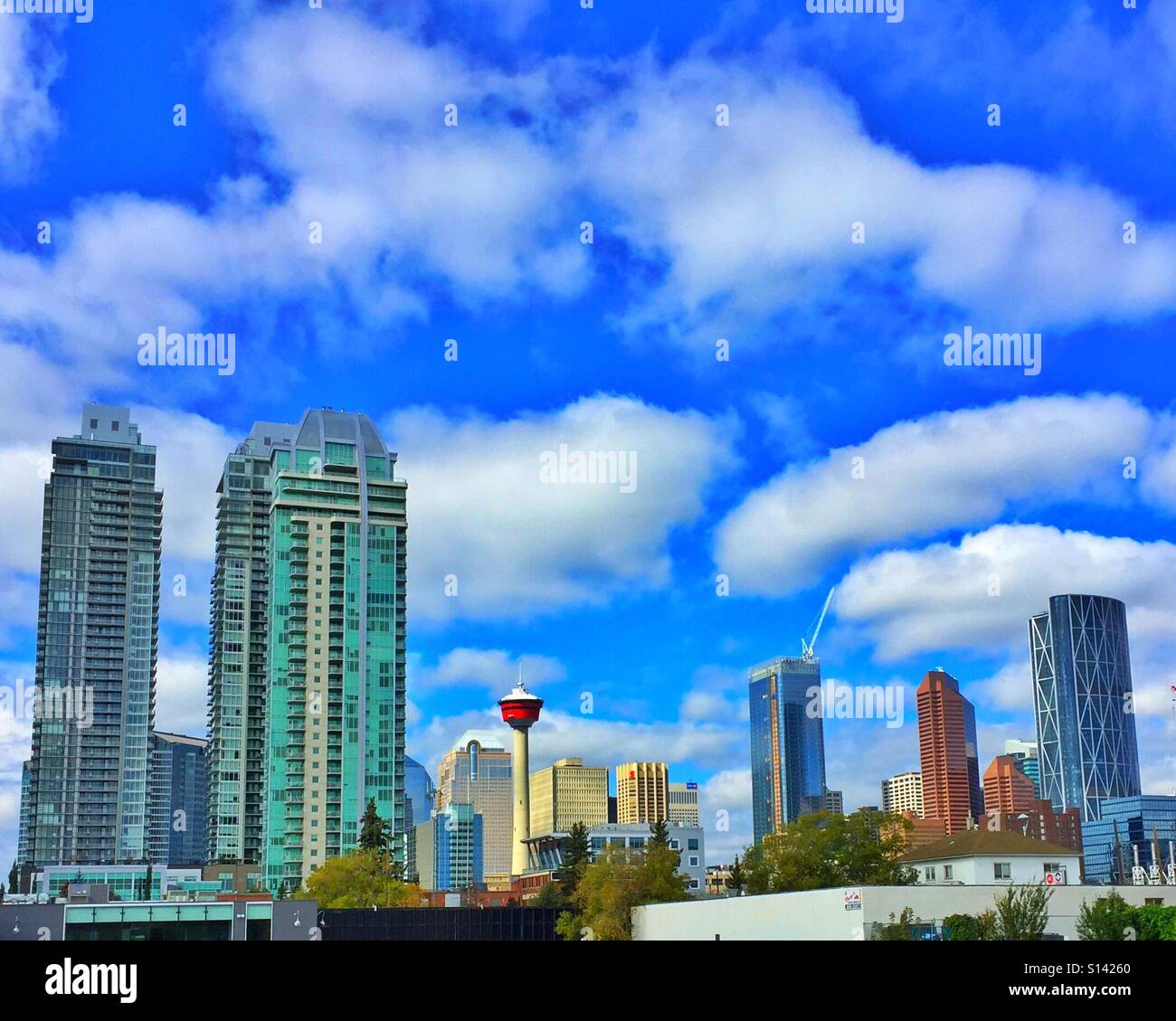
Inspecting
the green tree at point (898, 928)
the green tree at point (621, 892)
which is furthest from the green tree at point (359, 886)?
the green tree at point (898, 928)

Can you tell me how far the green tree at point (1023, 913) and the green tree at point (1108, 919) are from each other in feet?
7.02

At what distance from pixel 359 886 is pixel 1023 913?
79.2m

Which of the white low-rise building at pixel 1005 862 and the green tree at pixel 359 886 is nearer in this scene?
the white low-rise building at pixel 1005 862

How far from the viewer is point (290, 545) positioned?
655 ft

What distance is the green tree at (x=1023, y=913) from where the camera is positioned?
73.8 m

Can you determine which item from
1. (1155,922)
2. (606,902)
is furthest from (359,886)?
(1155,922)

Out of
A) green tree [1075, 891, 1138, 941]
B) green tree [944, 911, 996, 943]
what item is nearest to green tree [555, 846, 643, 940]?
green tree [944, 911, 996, 943]

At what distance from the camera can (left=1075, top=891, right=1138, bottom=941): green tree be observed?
241ft

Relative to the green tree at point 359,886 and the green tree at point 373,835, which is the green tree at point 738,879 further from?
the green tree at point 373,835

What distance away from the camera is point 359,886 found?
137 meters

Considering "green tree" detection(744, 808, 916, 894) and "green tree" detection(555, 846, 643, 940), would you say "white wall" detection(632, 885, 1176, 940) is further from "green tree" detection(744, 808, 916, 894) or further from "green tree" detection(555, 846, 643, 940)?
"green tree" detection(555, 846, 643, 940)

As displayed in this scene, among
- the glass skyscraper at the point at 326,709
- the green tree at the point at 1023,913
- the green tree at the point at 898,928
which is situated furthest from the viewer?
the glass skyscraper at the point at 326,709

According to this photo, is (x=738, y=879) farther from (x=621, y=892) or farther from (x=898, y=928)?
(x=898, y=928)
